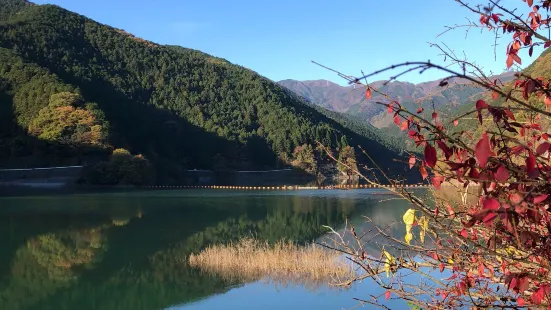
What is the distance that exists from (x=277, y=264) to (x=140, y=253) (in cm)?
440

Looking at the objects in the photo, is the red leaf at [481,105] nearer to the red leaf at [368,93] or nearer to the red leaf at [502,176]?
the red leaf at [502,176]

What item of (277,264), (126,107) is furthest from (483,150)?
(126,107)

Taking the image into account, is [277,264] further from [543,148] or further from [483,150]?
[483,150]

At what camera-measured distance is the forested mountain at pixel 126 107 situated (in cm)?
4278

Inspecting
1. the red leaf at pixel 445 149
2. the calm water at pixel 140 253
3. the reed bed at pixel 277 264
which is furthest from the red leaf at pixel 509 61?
the reed bed at pixel 277 264

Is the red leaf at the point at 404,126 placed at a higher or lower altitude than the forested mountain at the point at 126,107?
lower

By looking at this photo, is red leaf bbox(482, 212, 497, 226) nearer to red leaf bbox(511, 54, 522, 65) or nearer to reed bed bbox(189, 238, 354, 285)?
red leaf bbox(511, 54, 522, 65)

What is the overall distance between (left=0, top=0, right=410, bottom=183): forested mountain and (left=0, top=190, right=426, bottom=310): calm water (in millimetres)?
9104

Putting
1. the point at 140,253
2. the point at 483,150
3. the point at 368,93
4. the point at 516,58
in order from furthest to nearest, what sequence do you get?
the point at 140,253 < the point at 368,93 < the point at 516,58 < the point at 483,150

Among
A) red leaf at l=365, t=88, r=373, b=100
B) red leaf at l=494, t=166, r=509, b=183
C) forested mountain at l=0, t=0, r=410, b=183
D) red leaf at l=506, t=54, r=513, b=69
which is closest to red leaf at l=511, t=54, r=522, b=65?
red leaf at l=506, t=54, r=513, b=69

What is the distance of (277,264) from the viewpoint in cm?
1081

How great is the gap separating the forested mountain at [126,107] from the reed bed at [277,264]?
648 inches

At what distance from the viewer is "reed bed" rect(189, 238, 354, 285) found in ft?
33.0

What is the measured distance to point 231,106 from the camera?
76812 millimetres
